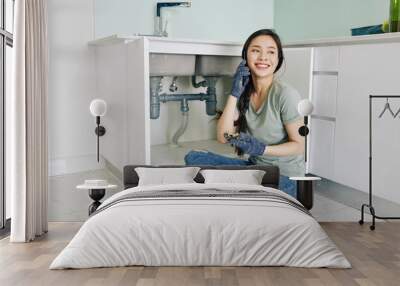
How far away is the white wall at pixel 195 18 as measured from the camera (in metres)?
6.64

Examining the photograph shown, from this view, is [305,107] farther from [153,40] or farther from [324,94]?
[153,40]

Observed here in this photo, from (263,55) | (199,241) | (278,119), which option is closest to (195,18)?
(263,55)

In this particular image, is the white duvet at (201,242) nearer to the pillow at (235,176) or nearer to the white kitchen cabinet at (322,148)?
the pillow at (235,176)

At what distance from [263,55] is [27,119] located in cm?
231

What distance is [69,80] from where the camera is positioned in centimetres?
677

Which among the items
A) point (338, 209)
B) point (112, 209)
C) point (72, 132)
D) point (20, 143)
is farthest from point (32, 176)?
point (338, 209)

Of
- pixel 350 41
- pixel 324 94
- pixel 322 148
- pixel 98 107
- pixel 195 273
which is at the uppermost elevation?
pixel 350 41

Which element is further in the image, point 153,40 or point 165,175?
point 153,40

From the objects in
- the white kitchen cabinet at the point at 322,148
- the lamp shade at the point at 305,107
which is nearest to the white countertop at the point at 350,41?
the lamp shade at the point at 305,107

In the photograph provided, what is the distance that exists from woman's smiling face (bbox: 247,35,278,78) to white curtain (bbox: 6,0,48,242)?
6.41ft

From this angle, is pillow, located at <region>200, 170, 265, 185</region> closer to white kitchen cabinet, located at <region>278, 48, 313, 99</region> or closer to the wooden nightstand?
the wooden nightstand

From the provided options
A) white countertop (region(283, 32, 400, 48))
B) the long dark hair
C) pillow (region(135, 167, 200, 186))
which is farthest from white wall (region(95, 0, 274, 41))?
pillow (region(135, 167, 200, 186))

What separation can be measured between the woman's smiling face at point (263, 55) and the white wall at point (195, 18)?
61cm

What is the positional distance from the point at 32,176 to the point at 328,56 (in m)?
2.76
